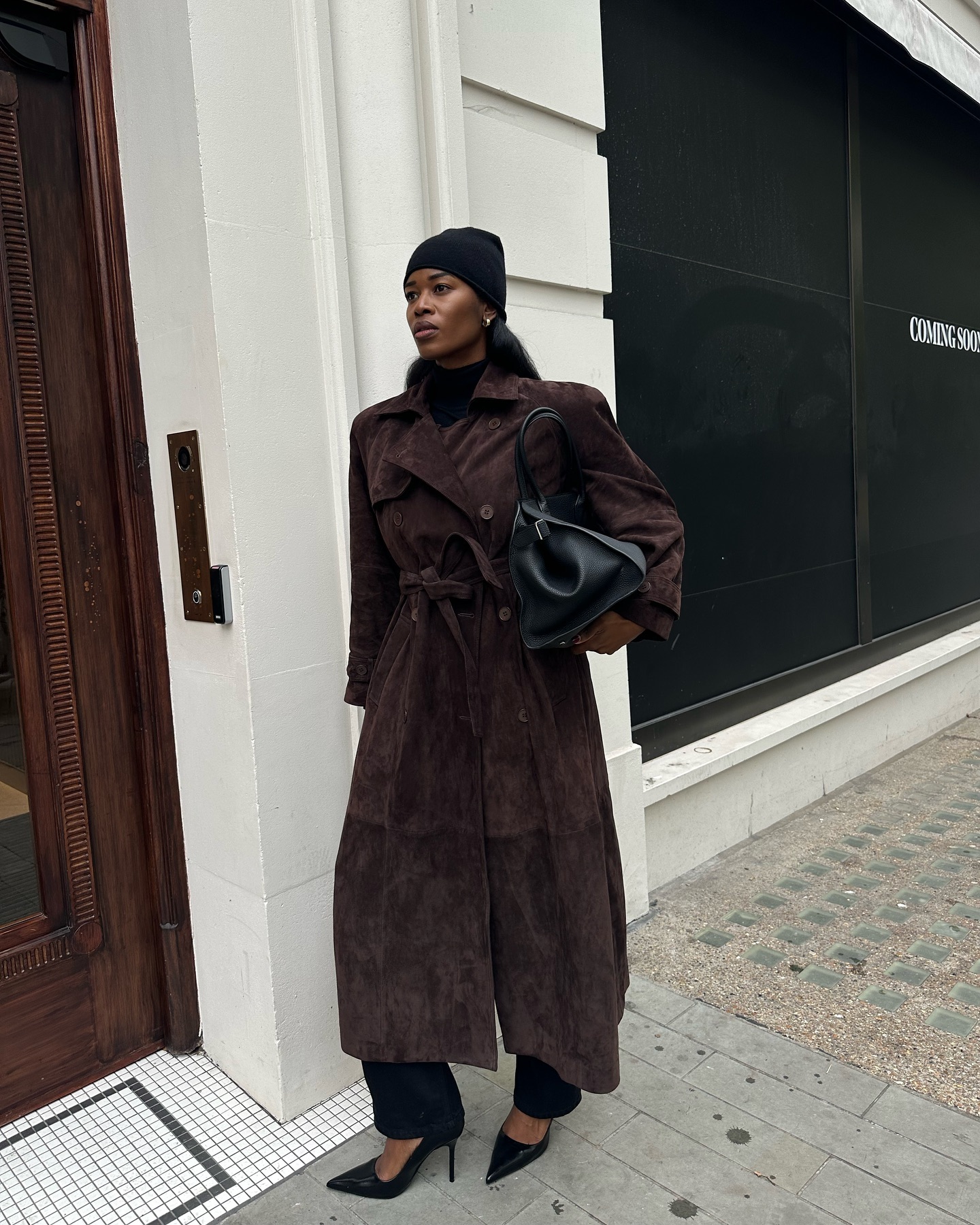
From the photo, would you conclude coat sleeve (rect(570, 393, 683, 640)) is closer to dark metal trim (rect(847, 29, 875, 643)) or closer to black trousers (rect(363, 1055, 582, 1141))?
black trousers (rect(363, 1055, 582, 1141))

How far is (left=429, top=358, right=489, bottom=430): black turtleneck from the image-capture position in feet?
7.13

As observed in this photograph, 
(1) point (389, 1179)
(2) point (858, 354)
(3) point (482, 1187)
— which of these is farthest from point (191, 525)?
(2) point (858, 354)

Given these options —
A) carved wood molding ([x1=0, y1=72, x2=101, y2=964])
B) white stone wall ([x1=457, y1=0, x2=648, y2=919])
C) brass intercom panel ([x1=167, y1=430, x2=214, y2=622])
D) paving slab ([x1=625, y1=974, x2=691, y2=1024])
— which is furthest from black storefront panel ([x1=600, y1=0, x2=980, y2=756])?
carved wood molding ([x1=0, y1=72, x2=101, y2=964])

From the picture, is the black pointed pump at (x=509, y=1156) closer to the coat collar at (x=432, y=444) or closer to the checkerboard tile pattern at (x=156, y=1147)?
the checkerboard tile pattern at (x=156, y=1147)

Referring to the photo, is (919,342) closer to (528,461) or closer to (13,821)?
(528,461)

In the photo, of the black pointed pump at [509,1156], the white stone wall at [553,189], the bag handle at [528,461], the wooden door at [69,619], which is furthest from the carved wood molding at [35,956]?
the white stone wall at [553,189]

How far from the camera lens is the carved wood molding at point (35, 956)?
2465 mm

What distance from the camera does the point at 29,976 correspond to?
98.7 inches

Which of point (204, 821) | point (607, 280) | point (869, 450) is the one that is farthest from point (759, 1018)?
point (869, 450)

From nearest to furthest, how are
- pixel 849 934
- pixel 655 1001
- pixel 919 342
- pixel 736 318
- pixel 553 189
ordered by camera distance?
pixel 655 1001 < pixel 553 189 < pixel 849 934 < pixel 736 318 < pixel 919 342

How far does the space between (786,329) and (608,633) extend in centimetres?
360

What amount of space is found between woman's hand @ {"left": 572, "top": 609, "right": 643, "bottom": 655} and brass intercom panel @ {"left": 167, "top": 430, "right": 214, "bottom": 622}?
96 cm

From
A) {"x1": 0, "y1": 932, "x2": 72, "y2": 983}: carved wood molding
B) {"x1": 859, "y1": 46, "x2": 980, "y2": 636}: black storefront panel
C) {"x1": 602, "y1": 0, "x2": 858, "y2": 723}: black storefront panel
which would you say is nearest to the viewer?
{"x1": 0, "y1": 932, "x2": 72, "y2": 983}: carved wood molding

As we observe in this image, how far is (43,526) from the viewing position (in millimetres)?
2475
